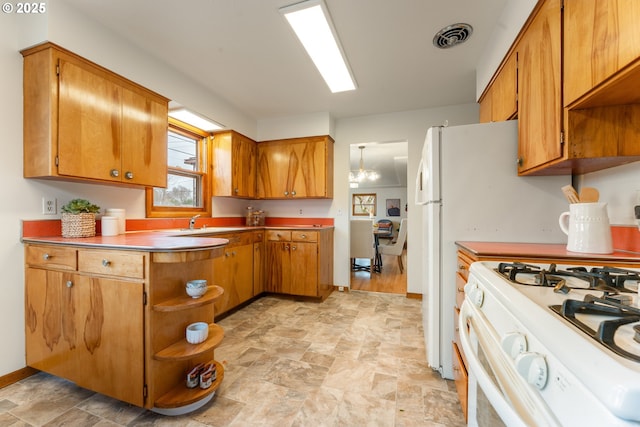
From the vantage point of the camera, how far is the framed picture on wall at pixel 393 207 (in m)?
9.90

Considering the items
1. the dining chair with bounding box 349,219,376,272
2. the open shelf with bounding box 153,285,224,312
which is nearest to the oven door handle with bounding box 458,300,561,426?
the open shelf with bounding box 153,285,224,312

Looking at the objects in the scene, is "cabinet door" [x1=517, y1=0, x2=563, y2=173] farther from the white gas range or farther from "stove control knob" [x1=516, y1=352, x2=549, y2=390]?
"stove control knob" [x1=516, y1=352, x2=549, y2=390]

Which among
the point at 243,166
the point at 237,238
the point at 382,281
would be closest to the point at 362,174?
the point at 382,281

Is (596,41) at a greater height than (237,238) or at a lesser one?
greater

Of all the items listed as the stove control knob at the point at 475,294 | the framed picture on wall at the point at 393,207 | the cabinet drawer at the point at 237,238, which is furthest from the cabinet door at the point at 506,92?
the framed picture on wall at the point at 393,207

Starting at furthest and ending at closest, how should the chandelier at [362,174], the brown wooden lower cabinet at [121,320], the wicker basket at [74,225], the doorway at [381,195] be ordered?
the chandelier at [362,174] → the doorway at [381,195] → the wicker basket at [74,225] → the brown wooden lower cabinet at [121,320]

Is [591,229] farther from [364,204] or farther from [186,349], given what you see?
[364,204]

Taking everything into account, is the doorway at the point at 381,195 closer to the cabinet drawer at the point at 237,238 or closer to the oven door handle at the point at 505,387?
the cabinet drawer at the point at 237,238

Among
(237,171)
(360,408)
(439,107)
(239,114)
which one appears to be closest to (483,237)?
(360,408)

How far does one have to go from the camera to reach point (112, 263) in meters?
1.42

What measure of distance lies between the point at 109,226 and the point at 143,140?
727mm

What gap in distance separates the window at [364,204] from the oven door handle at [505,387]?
374 inches

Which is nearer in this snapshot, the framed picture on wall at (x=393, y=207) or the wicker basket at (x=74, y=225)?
the wicker basket at (x=74, y=225)

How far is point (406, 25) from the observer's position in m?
1.94
